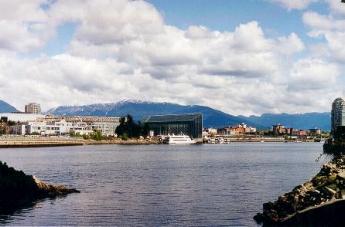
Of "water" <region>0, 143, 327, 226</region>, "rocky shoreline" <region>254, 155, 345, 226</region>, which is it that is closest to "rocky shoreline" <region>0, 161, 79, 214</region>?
"water" <region>0, 143, 327, 226</region>

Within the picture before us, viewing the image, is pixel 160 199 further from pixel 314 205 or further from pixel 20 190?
pixel 314 205

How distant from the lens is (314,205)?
44562mm

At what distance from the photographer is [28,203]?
60.1 meters

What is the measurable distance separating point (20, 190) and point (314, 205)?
3343 centimetres

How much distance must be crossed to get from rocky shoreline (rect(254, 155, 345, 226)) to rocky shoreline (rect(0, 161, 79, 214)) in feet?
83.2

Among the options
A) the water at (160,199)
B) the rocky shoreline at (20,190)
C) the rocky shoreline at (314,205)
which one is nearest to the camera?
the rocky shoreline at (314,205)

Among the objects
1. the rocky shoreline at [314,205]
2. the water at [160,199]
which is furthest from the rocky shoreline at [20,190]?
the rocky shoreline at [314,205]

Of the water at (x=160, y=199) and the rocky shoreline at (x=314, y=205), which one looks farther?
the water at (x=160, y=199)

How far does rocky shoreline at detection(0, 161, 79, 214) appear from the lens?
61.1 m

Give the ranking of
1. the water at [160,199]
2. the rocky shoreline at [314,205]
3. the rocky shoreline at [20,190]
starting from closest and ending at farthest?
the rocky shoreline at [314,205]
the water at [160,199]
the rocky shoreline at [20,190]

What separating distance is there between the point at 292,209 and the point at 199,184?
3370 centimetres

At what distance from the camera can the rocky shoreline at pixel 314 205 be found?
43.0 m

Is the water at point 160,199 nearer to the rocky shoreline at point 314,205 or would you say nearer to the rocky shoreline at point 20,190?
the rocky shoreline at point 20,190

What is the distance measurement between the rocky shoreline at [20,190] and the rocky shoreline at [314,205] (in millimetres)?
25362
